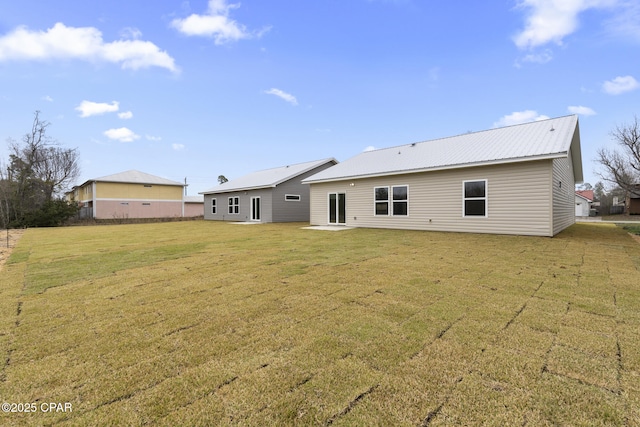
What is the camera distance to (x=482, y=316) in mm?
2912

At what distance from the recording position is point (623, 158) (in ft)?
59.4

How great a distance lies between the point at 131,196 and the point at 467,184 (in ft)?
100

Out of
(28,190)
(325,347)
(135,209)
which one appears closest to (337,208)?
(325,347)

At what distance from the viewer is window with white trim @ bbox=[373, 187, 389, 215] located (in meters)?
12.9

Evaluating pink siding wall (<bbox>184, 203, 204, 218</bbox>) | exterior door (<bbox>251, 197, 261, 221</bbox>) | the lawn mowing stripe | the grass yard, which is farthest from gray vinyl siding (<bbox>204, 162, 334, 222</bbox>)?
the lawn mowing stripe

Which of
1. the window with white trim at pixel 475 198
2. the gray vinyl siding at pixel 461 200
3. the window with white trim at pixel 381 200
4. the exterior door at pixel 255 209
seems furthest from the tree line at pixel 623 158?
the exterior door at pixel 255 209

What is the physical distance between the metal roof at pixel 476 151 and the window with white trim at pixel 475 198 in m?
0.79

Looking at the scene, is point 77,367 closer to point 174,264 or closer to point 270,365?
point 270,365

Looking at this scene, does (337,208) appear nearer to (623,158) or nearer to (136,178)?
(623,158)

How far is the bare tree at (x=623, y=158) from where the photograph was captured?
16.8 metres

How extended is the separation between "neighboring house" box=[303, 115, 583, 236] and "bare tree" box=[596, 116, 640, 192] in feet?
15.2

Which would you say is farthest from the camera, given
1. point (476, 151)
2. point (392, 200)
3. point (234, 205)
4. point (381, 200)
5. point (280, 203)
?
point (234, 205)

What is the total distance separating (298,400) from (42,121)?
3016 cm

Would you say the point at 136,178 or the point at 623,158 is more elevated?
the point at 136,178
